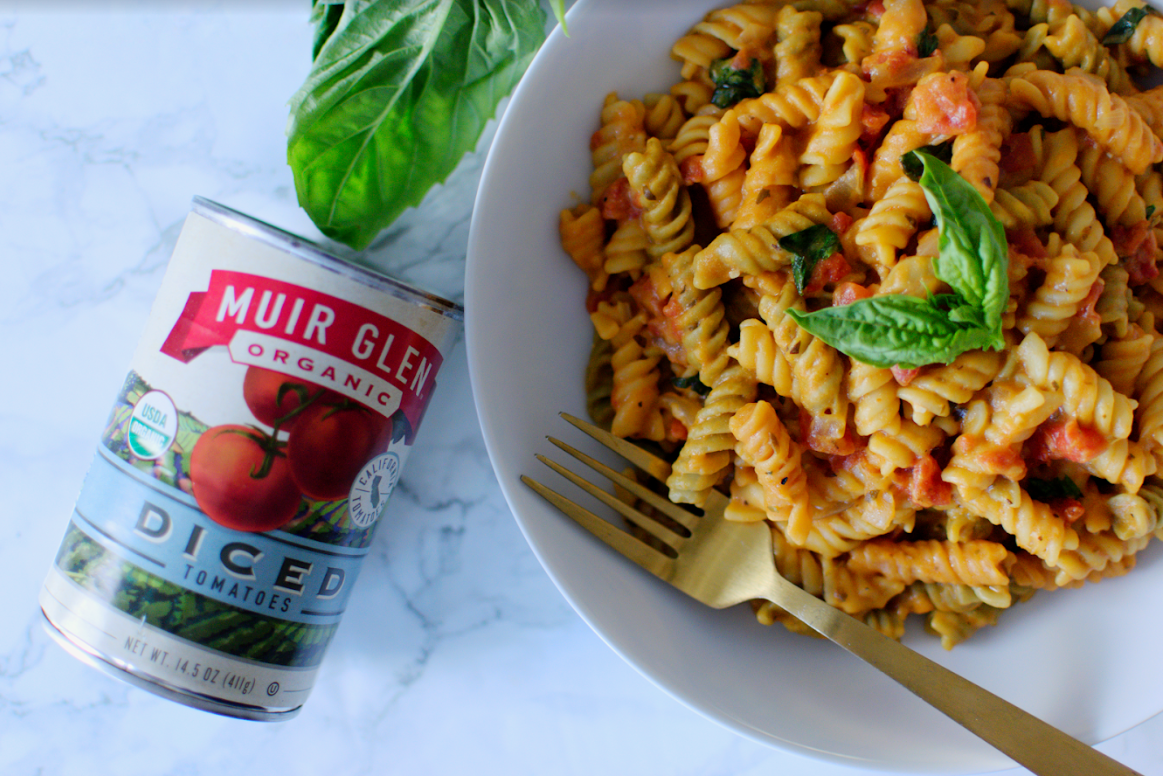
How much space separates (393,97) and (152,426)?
35.5 inches

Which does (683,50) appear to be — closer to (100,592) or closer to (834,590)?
(834,590)

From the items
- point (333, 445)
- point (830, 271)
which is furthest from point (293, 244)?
point (830, 271)

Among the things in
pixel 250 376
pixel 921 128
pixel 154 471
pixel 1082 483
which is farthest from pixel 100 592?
pixel 1082 483

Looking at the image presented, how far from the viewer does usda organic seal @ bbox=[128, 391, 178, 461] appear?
5.40ft

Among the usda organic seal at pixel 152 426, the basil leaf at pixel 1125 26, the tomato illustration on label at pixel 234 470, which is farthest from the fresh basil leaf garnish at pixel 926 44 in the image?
the usda organic seal at pixel 152 426

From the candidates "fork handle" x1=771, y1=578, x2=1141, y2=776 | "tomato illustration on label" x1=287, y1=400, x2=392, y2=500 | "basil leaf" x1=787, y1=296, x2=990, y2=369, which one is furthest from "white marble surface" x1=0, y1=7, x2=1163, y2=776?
"basil leaf" x1=787, y1=296, x2=990, y2=369

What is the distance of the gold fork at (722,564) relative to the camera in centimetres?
180

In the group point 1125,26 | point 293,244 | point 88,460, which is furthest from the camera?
point 88,460

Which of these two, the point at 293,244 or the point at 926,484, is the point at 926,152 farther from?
the point at 293,244

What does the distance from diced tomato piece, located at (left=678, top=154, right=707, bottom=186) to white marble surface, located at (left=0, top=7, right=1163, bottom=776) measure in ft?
2.18

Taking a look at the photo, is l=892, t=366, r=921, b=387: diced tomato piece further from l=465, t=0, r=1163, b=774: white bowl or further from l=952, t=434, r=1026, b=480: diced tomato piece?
l=465, t=0, r=1163, b=774: white bowl

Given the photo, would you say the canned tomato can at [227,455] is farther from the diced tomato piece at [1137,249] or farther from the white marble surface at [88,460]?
the diced tomato piece at [1137,249]

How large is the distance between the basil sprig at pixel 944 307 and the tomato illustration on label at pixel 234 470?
1076mm

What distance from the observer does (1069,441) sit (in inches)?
65.4
